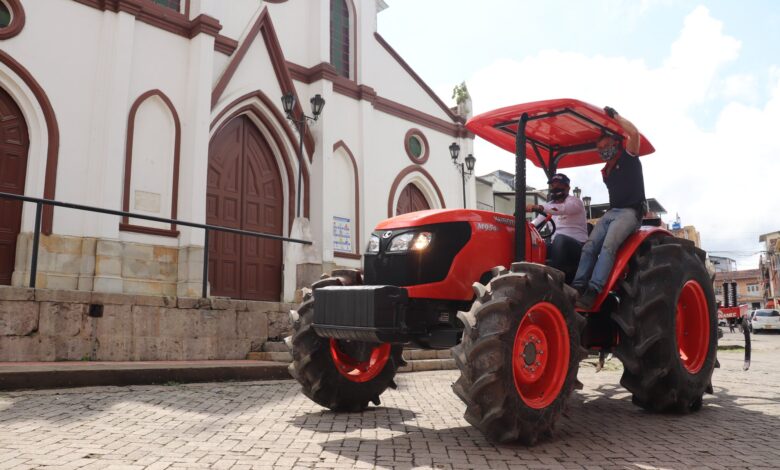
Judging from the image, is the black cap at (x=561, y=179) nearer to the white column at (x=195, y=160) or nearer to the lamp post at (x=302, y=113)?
the white column at (x=195, y=160)

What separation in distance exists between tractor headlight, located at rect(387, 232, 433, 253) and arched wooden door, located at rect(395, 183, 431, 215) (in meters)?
12.4

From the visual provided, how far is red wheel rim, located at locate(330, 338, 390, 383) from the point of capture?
502 centimetres

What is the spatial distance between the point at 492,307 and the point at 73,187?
9.50 metres

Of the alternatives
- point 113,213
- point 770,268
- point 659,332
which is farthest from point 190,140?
point 770,268

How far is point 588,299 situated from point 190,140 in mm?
9509

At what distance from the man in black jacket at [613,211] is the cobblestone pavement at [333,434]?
1.05 m

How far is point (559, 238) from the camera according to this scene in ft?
17.2

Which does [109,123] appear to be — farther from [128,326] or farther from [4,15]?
[128,326]

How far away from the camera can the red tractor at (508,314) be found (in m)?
3.60

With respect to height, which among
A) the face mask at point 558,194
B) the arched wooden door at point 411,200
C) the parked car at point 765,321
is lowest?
the parked car at point 765,321

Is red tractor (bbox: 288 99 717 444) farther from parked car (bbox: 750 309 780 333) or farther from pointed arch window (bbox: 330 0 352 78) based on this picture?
parked car (bbox: 750 309 780 333)

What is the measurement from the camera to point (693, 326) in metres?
5.52

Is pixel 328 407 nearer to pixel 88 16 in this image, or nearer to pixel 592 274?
pixel 592 274

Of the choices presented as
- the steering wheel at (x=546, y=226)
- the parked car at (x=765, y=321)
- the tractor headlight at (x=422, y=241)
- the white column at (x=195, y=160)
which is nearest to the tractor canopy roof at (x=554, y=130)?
the steering wheel at (x=546, y=226)
